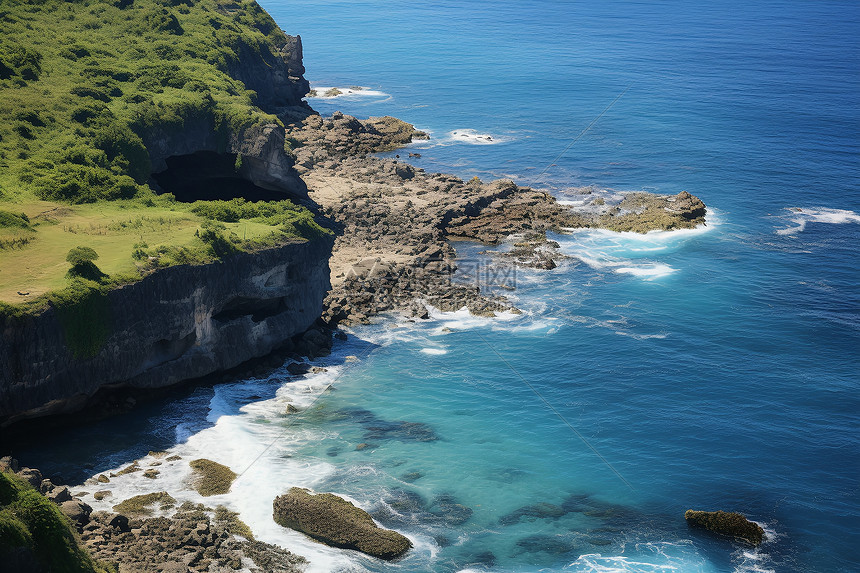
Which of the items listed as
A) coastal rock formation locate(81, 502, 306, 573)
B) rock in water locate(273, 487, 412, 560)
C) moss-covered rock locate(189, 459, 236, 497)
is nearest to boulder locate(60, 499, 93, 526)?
coastal rock formation locate(81, 502, 306, 573)

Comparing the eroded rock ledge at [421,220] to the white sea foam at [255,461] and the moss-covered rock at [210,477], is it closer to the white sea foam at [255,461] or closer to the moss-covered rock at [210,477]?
the white sea foam at [255,461]

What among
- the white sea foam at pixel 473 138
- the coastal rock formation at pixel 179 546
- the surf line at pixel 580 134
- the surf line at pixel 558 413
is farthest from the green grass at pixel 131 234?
the white sea foam at pixel 473 138

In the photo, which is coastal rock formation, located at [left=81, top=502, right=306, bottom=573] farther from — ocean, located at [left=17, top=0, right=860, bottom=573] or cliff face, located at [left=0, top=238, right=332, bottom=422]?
cliff face, located at [left=0, top=238, right=332, bottom=422]

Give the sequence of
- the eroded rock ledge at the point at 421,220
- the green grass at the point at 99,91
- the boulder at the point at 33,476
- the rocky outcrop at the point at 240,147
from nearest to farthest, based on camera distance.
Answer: the boulder at the point at 33,476 → the green grass at the point at 99,91 → the rocky outcrop at the point at 240,147 → the eroded rock ledge at the point at 421,220

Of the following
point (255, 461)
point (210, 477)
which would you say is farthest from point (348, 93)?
point (210, 477)

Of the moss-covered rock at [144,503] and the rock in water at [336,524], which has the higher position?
the moss-covered rock at [144,503]

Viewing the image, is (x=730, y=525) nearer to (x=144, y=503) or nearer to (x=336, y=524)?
(x=336, y=524)

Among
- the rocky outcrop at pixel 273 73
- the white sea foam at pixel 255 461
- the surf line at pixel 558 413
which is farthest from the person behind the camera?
the rocky outcrop at pixel 273 73
